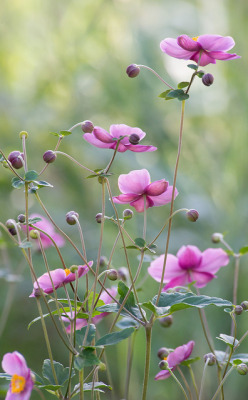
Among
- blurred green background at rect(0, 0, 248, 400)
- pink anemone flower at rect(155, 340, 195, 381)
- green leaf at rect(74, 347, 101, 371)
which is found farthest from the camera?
blurred green background at rect(0, 0, 248, 400)

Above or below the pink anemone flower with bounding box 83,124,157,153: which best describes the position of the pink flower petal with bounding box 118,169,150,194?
below

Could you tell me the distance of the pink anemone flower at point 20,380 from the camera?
37cm

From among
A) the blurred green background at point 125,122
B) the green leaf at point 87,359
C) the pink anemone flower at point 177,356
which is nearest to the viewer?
the green leaf at point 87,359

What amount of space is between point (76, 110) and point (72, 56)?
0.61 ft

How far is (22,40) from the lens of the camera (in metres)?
2.08

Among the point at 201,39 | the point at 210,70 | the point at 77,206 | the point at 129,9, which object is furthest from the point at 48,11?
the point at 201,39

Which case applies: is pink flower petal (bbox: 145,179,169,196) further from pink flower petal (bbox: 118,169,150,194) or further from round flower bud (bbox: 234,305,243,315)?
round flower bud (bbox: 234,305,243,315)

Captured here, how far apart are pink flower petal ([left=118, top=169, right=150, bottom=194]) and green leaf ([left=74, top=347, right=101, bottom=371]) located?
141 millimetres

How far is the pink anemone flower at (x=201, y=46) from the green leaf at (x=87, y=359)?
235 mm

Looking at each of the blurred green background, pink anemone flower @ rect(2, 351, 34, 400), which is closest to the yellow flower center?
pink anemone flower @ rect(2, 351, 34, 400)

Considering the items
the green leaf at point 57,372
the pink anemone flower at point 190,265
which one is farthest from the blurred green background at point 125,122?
the green leaf at point 57,372

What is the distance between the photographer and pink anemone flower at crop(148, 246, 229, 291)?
52 cm

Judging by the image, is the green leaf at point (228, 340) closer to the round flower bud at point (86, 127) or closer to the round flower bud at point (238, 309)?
the round flower bud at point (238, 309)

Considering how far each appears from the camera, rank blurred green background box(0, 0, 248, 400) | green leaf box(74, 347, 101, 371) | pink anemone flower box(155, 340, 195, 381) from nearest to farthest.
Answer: green leaf box(74, 347, 101, 371), pink anemone flower box(155, 340, 195, 381), blurred green background box(0, 0, 248, 400)
